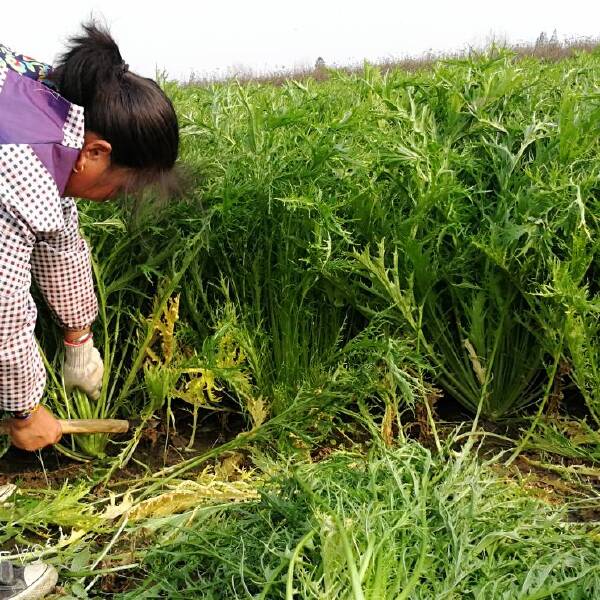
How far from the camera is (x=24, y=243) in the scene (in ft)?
5.92

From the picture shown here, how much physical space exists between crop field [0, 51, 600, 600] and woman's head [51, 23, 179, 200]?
0.28m

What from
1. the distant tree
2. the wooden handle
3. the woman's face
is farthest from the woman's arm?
the distant tree

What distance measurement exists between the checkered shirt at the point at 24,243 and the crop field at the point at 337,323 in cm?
29

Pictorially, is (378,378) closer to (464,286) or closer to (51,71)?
(464,286)

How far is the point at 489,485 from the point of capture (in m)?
1.91

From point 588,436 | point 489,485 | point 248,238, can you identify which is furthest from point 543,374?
point 248,238

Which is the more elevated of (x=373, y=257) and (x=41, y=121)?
(x=41, y=121)

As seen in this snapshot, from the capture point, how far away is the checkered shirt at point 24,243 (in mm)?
1728

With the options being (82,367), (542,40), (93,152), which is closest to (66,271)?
(82,367)

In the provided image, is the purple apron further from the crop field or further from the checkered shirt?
the crop field

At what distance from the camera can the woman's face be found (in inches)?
73.4

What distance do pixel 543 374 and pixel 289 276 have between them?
3.20ft

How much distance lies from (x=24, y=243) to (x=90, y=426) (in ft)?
2.20

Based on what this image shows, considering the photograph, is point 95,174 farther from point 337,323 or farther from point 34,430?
point 337,323
